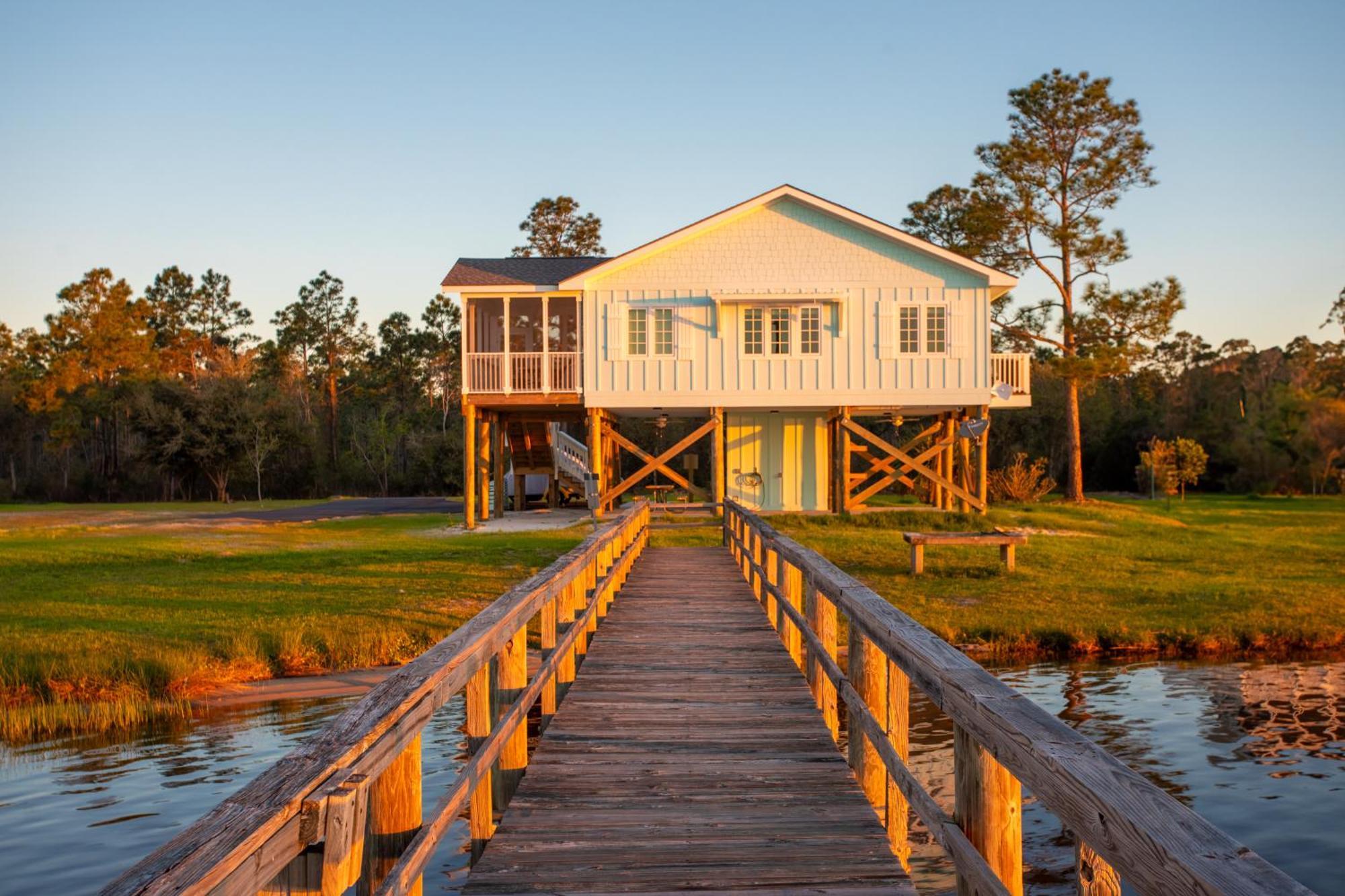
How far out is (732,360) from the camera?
86.8 ft

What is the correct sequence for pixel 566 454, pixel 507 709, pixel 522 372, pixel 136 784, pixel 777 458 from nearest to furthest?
pixel 507 709
pixel 136 784
pixel 522 372
pixel 777 458
pixel 566 454

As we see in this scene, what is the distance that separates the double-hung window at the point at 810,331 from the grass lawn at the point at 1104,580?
4.04 m

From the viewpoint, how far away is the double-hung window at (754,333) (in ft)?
87.1

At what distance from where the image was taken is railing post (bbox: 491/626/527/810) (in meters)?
5.20

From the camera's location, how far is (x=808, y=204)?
26.5 meters

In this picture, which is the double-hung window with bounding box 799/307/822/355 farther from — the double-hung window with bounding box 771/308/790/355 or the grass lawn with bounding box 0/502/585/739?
the grass lawn with bounding box 0/502/585/739

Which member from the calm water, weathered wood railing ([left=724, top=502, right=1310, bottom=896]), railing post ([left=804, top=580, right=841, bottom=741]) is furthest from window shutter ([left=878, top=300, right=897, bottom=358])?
weathered wood railing ([left=724, top=502, right=1310, bottom=896])

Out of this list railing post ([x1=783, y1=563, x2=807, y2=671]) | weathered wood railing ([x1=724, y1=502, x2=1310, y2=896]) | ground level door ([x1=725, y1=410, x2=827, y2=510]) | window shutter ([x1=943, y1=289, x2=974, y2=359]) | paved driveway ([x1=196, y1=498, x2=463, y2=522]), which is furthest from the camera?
paved driveway ([x1=196, y1=498, x2=463, y2=522])

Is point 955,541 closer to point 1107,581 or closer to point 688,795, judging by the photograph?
point 1107,581

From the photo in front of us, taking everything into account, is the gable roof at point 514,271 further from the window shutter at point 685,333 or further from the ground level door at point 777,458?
the ground level door at point 777,458

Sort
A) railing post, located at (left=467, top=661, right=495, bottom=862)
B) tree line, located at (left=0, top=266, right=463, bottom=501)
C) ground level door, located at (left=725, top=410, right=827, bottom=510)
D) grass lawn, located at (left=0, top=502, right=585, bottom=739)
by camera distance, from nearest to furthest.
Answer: railing post, located at (left=467, top=661, right=495, bottom=862) → grass lawn, located at (left=0, top=502, right=585, bottom=739) → ground level door, located at (left=725, top=410, right=827, bottom=510) → tree line, located at (left=0, top=266, right=463, bottom=501)

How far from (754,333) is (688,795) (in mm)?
21953

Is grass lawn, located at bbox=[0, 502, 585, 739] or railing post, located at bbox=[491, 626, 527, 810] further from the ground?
railing post, located at bbox=[491, 626, 527, 810]

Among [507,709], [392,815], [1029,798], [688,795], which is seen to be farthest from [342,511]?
[392,815]
